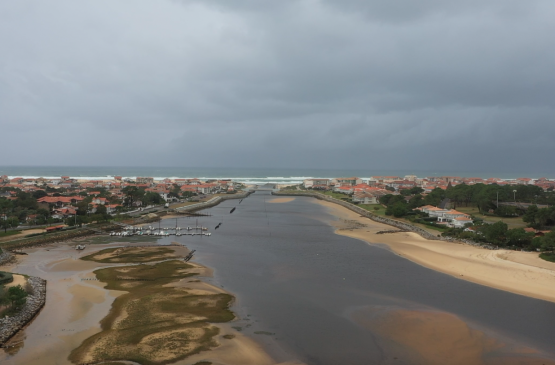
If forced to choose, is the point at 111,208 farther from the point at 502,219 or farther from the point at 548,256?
the point at 502,219

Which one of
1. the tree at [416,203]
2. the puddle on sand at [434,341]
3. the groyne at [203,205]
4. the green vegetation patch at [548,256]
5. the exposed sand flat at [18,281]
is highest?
the tree at [416,203]

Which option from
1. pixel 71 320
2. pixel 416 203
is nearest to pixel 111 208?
pixel 71 320

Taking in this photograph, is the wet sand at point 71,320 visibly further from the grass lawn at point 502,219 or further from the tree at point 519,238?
the grass lawn at point 502,219

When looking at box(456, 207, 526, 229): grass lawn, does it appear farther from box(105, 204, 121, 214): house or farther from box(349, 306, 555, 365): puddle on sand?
box(105, 204, 121, 214): house

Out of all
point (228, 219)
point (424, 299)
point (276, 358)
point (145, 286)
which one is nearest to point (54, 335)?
point (145, 286)

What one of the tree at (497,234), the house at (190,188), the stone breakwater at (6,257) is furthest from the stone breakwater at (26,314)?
the house at (190,188)
